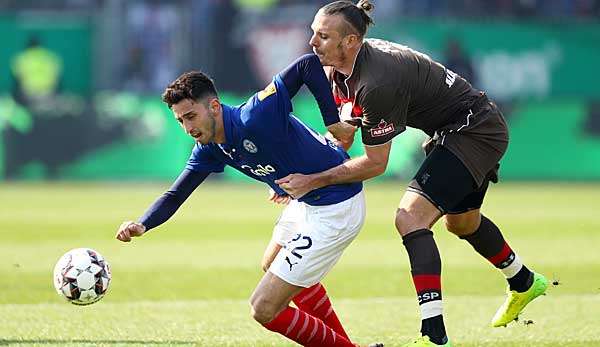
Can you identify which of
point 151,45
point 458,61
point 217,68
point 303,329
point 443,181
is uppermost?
point 443,181

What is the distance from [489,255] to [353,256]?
5686 mm

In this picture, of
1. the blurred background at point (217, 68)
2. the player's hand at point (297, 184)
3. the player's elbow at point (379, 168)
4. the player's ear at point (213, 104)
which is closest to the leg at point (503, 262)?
the player's elbow at point (379, 168)

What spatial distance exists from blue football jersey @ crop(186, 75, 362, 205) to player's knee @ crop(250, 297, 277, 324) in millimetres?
686

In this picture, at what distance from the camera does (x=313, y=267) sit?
739cm

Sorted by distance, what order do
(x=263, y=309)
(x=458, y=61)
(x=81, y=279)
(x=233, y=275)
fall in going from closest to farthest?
(x=263, y=309), (x=81, y=279), (x=233, y=275), (x=458, y=61)

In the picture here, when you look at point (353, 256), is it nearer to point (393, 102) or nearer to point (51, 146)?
point (393, 102)

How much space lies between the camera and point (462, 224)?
8906 millimetres

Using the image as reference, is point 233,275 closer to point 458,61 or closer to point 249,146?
point 249,146

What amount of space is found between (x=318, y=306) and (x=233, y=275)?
191 inches

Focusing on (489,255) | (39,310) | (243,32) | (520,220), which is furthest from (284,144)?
(243,32)

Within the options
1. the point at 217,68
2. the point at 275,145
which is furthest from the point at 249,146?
the point at 217,68

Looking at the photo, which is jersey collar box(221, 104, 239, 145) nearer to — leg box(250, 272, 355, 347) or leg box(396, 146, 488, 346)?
leg box(250, 272, 355, 347)

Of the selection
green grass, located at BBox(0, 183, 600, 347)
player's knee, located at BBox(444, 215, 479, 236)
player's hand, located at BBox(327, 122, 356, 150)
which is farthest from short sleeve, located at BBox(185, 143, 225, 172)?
player's knee, located at BBox(444, 215, 479, 236)

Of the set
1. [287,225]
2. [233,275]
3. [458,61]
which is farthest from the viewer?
[458,61]
